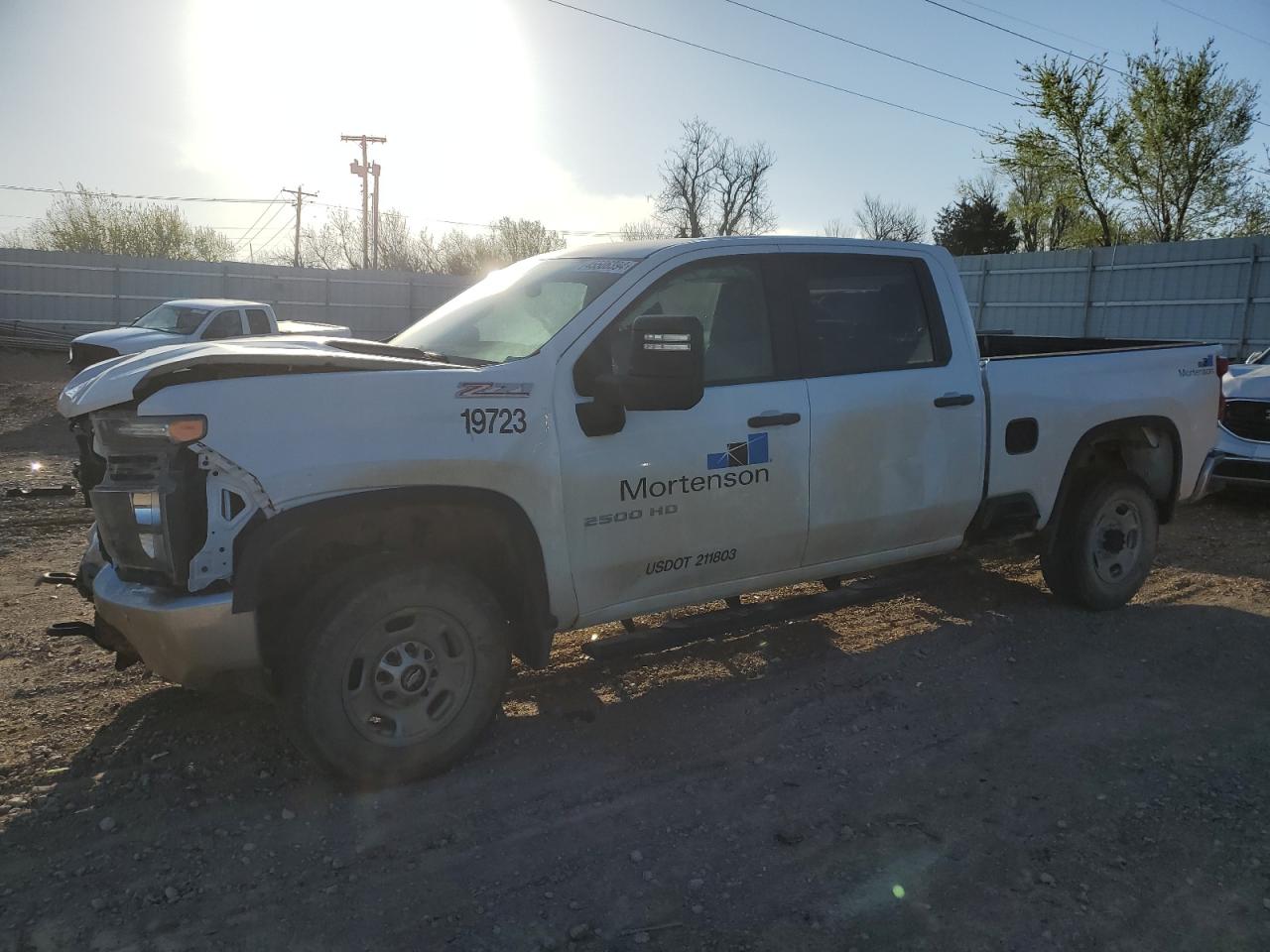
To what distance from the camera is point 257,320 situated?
54.9 ft

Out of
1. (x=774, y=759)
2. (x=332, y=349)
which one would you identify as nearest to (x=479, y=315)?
(x=332, y=349)

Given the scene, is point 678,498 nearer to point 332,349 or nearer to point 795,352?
point 795,352

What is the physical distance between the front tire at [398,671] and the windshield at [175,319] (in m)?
14.5

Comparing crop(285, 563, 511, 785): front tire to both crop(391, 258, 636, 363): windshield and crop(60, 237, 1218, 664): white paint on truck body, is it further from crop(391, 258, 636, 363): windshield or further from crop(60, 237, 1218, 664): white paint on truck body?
crop(391, 258, 636, 363): windshield

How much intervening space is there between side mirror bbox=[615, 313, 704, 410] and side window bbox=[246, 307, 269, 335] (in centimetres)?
1449

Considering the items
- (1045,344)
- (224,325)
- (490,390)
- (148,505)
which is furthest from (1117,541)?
(224,325)

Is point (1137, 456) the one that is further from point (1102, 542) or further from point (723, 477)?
point (723, 477)

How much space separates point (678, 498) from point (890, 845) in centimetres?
154

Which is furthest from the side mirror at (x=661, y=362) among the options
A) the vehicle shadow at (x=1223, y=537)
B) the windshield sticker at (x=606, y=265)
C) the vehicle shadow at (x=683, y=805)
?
the vehicle shadow at (x=1223, y=537)

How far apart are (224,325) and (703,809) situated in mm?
15102

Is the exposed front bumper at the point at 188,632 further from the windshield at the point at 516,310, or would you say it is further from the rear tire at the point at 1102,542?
the rear tire at the point at 1102,542

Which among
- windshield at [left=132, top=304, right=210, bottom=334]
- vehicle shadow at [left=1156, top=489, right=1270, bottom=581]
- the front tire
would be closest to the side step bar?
the front tire

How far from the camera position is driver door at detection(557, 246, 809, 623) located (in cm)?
381

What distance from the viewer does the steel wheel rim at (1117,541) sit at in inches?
223
